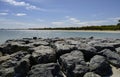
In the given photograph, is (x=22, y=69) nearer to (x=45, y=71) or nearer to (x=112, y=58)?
(x=45, y=71)

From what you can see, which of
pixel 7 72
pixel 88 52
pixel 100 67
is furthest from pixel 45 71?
pixel 88 52

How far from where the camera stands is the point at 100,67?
6129 mm

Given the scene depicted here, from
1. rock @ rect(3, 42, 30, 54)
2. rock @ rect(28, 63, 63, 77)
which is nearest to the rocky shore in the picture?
rock @ rect(28, 63, 63, 77)

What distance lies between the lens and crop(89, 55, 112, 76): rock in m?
6.09

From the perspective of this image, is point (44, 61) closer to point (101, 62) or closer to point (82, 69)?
point (82, 69)

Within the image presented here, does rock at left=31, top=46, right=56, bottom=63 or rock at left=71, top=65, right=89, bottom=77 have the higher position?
rock at left=31, top=46, right=56, bottom=63

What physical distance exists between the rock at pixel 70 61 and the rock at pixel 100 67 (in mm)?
315

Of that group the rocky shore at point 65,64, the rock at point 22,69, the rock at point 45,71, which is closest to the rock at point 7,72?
the rocky shore at point 65,64

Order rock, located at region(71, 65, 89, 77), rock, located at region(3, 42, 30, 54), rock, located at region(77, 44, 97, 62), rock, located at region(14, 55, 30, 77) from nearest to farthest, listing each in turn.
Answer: rock, located at region(71, 65, 89, 77)
rock, located at region(14, 55, 30, 77)
rock, located at region(77, 44, 97, 62)
rock, located at region(3, 42, 30, 54)

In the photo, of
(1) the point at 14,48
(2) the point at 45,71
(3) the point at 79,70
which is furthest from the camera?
(1) the point at 14,48

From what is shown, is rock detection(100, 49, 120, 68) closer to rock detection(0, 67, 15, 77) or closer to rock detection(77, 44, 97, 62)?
rock detection(77, 44, 97, 62)

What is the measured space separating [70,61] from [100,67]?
945mm

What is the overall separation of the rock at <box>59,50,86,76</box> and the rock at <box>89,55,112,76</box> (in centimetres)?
32

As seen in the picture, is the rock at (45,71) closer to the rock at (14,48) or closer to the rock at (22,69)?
the rock at (22,69)
